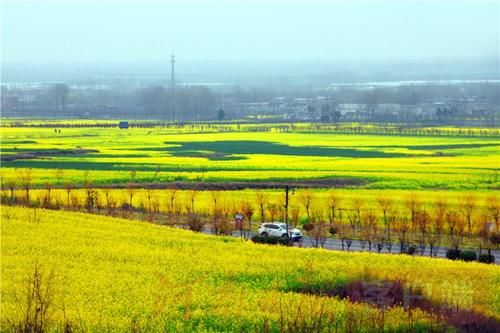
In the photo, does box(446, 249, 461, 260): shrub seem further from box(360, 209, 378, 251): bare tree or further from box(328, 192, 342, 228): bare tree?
box(328, 192, 342, 228): bare tree

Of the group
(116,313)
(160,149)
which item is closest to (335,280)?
(116,313)

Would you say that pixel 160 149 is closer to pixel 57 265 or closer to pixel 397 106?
pixel 57 265

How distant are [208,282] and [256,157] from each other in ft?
133

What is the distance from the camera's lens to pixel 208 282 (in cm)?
2053

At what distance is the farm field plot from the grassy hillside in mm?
21350

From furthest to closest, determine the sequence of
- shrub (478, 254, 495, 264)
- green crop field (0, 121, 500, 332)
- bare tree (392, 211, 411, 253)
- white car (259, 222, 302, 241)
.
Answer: white car (259, 222, 302, 241) < bare tree (392, 211, 411, 253) < shrub (478, 254, 495, 264) < green crop field (0, 121, 500, 332)

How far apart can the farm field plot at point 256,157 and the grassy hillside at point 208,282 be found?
2135 centimetres

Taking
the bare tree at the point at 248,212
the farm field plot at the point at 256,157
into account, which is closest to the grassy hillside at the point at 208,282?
the bare tree at the point at 248,212

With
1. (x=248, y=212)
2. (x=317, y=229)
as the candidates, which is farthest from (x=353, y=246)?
(x=248, y=212)

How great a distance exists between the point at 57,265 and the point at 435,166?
35050 millimetres

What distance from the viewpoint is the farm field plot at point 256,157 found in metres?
48.6

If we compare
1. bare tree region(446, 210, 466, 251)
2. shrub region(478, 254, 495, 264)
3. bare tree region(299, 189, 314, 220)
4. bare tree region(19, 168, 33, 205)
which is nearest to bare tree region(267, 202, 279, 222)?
bare tree region(299, 189, 314, 220)

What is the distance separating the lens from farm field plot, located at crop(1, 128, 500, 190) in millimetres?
48562

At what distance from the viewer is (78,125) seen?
316 ft
